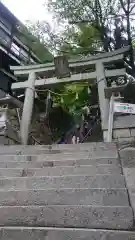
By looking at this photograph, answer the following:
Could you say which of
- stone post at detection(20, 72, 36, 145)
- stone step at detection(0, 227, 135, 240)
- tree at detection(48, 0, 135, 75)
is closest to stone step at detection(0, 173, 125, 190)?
stone step at detection(0, 227, 135, 240)

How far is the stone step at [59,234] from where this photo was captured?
2383 mm

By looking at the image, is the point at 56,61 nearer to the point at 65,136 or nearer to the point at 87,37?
the point at 65,136

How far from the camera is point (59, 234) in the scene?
2.47m

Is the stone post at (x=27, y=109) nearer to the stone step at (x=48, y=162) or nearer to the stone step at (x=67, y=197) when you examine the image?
the stone step at (x=48, y=162)

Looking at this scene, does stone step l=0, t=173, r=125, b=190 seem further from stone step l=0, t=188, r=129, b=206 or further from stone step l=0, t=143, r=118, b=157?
stone step l=0, t=143, r=118, b=157

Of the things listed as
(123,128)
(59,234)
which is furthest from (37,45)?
(59,234)

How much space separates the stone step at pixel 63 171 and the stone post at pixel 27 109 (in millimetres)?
3763

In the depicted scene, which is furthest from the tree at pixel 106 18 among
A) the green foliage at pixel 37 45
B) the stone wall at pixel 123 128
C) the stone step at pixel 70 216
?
the stone step at pixel 70 216

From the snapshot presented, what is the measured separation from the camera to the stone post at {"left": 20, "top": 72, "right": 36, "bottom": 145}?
807 cm

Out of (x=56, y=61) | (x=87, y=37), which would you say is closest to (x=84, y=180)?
(x=56, y=61)

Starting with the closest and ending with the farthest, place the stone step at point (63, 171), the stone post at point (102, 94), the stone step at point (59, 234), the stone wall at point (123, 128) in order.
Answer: the stone step at point (59, 234), the stone step at point (63, 171), the stone wall at point (123, 128), the stone post at point (102, 94)

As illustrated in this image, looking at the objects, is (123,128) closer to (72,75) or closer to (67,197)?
(72,75)

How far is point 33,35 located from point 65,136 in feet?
17.7

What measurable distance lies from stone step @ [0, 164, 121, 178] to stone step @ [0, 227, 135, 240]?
1.41 meters
